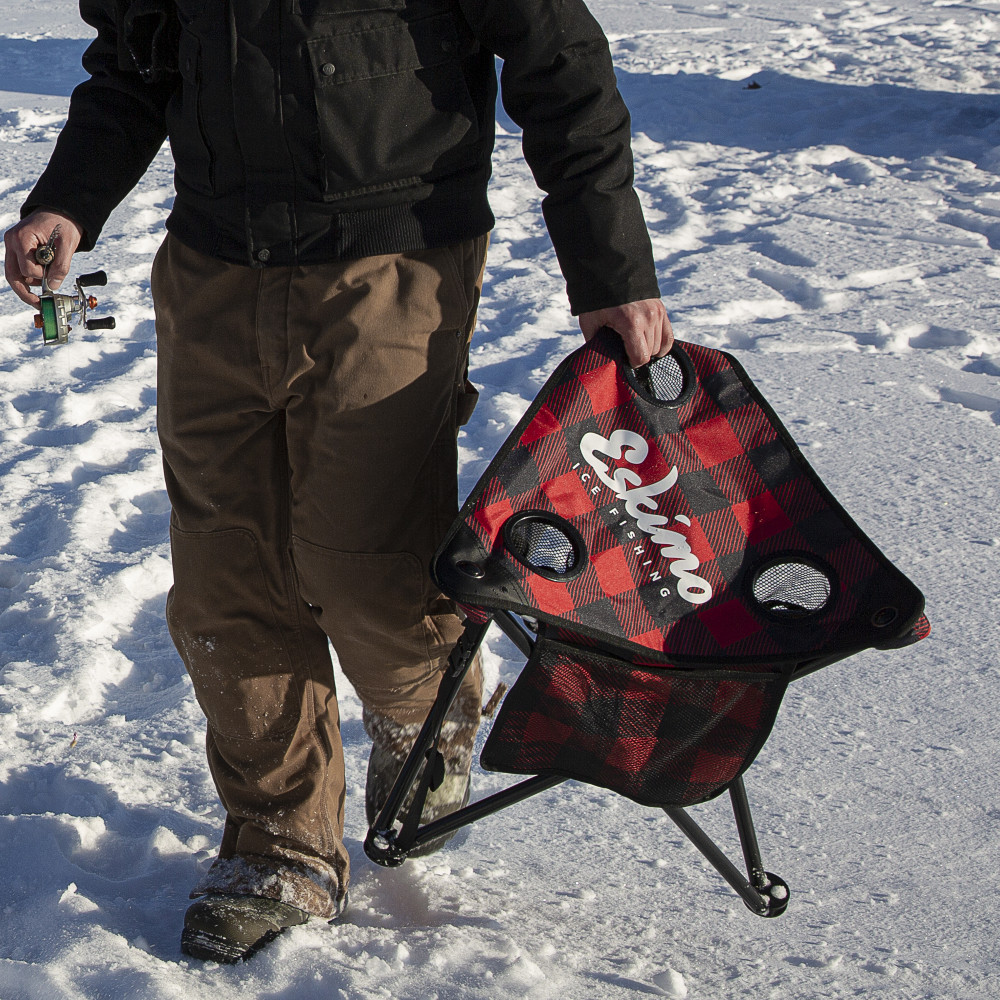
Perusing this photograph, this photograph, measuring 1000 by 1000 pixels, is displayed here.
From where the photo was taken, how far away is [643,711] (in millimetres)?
1440

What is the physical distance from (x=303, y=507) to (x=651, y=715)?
1.93ft

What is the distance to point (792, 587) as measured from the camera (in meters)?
1.48

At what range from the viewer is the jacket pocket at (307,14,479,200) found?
4.63ft

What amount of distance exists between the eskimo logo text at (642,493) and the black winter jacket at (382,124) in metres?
0.20

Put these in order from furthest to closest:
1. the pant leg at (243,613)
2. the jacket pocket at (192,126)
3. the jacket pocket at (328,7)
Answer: the pant leg at (243,613) → the jacket pocket at (192,126) → the jacket pocket at (328,7)

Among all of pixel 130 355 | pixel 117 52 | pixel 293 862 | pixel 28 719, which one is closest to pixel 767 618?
pixel 293 862

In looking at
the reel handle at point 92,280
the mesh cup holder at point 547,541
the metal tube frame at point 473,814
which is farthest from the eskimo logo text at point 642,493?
the reel handle at point 92,280

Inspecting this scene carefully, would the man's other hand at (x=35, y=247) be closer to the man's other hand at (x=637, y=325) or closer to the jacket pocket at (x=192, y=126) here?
the jacket pocket at (x=192, y=126)

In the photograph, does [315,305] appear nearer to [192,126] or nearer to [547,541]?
[192,126]

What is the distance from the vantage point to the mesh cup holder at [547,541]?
1.44 m

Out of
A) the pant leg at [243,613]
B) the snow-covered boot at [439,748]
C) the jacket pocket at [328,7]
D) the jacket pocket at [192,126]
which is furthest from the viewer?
the snow-covered boot at [439,748]

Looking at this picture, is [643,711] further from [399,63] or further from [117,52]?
[117,52]

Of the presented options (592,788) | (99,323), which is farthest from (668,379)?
(99,323)

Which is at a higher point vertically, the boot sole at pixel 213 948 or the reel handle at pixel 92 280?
the reel handle at pixel 92 280
